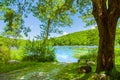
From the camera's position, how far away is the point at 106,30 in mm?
15664

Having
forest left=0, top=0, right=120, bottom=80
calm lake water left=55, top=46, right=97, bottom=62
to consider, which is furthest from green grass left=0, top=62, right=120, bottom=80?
calm lake water left=55, top=46, right=97, bottom=62

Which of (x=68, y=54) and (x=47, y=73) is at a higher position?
(x=68, y=54)

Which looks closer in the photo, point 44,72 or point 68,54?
point 44,72

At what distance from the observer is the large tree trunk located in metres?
15.6

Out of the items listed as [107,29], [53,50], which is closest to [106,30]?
[107,29]

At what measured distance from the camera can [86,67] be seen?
17984 millimetres

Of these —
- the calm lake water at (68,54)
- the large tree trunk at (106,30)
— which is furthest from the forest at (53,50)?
the calm lake water at (68,54)

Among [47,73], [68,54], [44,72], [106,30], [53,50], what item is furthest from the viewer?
[68,54]

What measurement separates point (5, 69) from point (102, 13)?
32.7 ft

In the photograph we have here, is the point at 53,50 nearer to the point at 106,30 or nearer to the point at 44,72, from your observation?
the point at 44,72

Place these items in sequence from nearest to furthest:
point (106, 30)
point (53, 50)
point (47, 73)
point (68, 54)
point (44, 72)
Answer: point (106, 30), point (47, 73), point (44, 72), point (53, 50), point (68, 54)

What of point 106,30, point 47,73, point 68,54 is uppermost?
point 106,30

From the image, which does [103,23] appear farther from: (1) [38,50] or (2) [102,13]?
(1) [38,50]

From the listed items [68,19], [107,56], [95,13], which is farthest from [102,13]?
[68,19]
